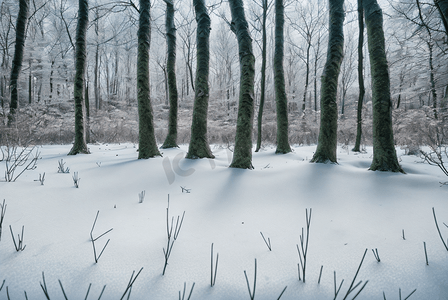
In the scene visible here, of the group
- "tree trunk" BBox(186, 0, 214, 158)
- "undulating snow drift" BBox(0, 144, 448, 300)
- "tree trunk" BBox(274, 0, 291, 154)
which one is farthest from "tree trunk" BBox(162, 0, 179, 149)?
"undulating snow drift" BBox(0, 144, 448, 300)

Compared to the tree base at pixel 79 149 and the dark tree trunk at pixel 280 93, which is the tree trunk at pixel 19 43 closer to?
the tree base at pixel 79 149

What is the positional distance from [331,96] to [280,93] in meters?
2.68

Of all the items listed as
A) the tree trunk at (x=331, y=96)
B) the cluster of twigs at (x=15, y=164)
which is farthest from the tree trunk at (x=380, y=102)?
the cluster of twigs at (x=15, y=164)

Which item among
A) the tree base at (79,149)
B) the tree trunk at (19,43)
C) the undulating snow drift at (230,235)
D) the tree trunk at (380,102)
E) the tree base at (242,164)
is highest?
the tree trunk at (19,43)

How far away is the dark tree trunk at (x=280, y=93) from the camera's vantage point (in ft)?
20.4

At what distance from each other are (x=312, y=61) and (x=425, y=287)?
21418 mm

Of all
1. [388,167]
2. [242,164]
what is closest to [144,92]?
[242,164]

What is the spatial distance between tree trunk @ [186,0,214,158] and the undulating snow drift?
1822 millimetres

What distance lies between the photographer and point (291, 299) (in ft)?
3.05

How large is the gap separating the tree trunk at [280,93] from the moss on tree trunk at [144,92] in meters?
3.77

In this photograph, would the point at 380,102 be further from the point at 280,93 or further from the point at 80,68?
the point at 80,68

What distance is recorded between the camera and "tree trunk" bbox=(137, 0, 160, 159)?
4.72 m

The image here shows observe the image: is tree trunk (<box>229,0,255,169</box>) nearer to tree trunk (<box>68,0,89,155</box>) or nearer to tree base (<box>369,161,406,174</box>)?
tree base (<box>369,161,406,174</box>)

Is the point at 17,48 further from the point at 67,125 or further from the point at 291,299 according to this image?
the point at 291,299
